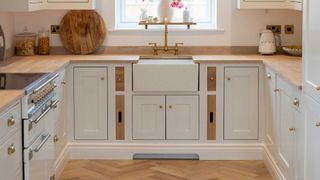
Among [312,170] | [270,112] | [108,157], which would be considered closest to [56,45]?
[108,157]

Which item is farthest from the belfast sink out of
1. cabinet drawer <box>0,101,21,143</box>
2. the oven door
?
cabinet drawer <box>0,101,21,143</box>

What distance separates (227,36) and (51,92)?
6.67 ft

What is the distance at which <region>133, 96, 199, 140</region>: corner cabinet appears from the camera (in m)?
5.09

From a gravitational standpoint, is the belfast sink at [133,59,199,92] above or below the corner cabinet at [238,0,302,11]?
below

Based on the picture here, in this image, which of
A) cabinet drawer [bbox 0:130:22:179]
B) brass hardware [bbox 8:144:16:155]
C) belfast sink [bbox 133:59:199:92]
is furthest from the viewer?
belfast sink [bbox 133:59:199:92]

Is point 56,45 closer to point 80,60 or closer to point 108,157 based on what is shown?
point 80,60

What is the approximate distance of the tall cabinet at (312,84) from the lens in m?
3.18

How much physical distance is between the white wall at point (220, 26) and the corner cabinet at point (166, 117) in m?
0.71

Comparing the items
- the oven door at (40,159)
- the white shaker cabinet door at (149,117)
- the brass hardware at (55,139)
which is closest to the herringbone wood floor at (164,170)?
the white shaker cabinet door at (149,117)

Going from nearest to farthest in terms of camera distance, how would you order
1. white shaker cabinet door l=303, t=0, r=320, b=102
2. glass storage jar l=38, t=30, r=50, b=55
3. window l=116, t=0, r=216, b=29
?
1. white shaker cabinet door l=303, t=0, r=320, b=102
2. glass storage jar l=38, t=30, r=50, b=55
3. window l=116, t=0, r=216, b=29

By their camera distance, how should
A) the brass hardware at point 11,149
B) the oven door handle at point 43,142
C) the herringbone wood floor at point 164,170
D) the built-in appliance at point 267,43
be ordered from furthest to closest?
the built-in appliance at point 267,43
the herringbone wood floor at point 164,170
the oven door handle at point 43,142
the brass hardware at point 11,149

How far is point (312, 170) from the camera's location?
10.9 feet

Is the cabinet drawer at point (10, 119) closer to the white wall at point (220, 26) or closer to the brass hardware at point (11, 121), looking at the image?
the brass hardware at point (11, 121)

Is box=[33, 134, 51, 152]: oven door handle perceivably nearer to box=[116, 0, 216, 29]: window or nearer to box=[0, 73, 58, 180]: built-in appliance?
box=[0, 73, 58, 180]: built-in appliance
